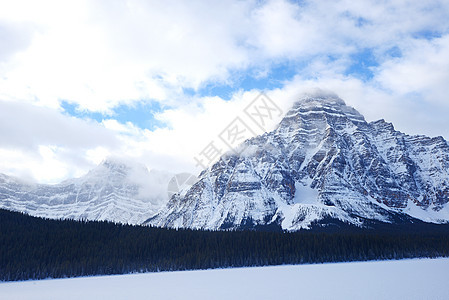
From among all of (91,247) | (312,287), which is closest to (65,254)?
(91,247)

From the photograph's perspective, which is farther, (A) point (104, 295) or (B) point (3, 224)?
(B) point (3, 224)

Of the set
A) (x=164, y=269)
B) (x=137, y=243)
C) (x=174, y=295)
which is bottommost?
(x=174, y=295)

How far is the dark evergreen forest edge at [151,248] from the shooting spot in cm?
9894

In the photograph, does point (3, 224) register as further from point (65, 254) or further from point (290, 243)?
point (290, 243)

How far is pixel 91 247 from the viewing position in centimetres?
10831

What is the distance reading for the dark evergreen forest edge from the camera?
9894cm

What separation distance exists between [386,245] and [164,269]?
7012 centimetres

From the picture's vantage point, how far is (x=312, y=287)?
54.2m

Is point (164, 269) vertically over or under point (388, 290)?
over

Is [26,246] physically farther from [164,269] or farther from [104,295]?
[104,295]

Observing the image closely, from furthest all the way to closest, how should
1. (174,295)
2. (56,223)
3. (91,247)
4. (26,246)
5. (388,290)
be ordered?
(56,223) → (91,247) → (26,246) → (174,295) → (388,290)

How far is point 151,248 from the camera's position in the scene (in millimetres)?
114312

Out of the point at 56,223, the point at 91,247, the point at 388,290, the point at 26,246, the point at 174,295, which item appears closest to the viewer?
the point at 388,290

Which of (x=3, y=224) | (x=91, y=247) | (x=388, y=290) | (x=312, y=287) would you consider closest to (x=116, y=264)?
(x=91, y=247)
